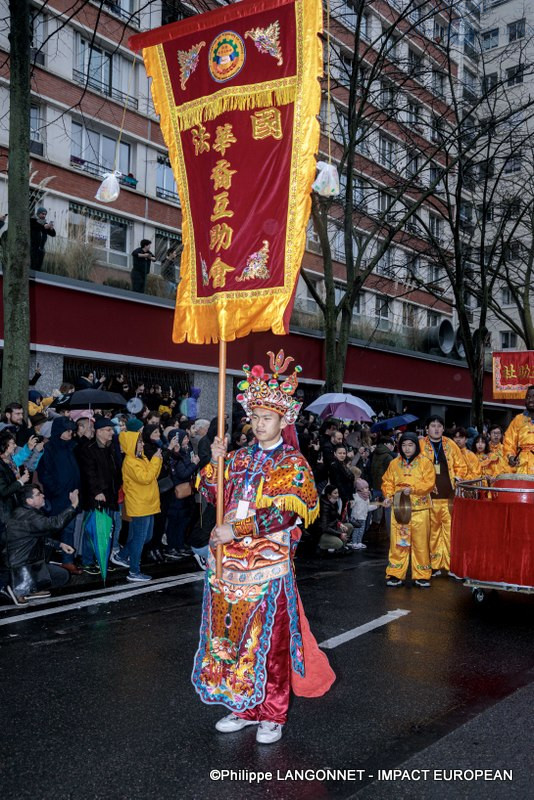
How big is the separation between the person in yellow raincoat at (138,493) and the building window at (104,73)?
48.3 ft

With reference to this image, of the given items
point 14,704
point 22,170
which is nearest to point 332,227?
point 22,170

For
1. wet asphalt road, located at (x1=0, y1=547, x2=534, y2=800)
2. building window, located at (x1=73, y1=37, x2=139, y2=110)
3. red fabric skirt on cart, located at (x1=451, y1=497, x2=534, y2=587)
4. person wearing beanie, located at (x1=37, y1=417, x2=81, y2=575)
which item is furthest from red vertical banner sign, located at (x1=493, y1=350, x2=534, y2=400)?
person wearing beanie, located at (x1=37, y1=417, x2=81, y2=575)

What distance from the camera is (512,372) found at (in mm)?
19984

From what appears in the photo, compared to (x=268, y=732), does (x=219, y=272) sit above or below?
A: above

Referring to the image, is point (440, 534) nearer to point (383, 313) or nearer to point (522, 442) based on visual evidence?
point (522, 442)

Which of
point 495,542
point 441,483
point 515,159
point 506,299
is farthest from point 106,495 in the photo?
point 506,299

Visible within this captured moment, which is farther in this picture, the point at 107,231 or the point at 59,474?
the point at 107,231

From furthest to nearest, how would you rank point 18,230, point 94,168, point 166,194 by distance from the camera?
point 166,194, point 94,168, point 18,230

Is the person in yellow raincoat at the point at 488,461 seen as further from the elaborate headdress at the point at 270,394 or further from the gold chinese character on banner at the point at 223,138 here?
the gold chinese character on banner at the point at 223,138

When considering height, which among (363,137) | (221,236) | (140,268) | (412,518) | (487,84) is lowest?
(412,518)

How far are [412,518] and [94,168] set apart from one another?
1657 centimetres

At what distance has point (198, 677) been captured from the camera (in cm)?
449

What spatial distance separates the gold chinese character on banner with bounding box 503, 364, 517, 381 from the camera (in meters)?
19.9

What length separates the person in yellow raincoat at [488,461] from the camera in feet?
35.3
